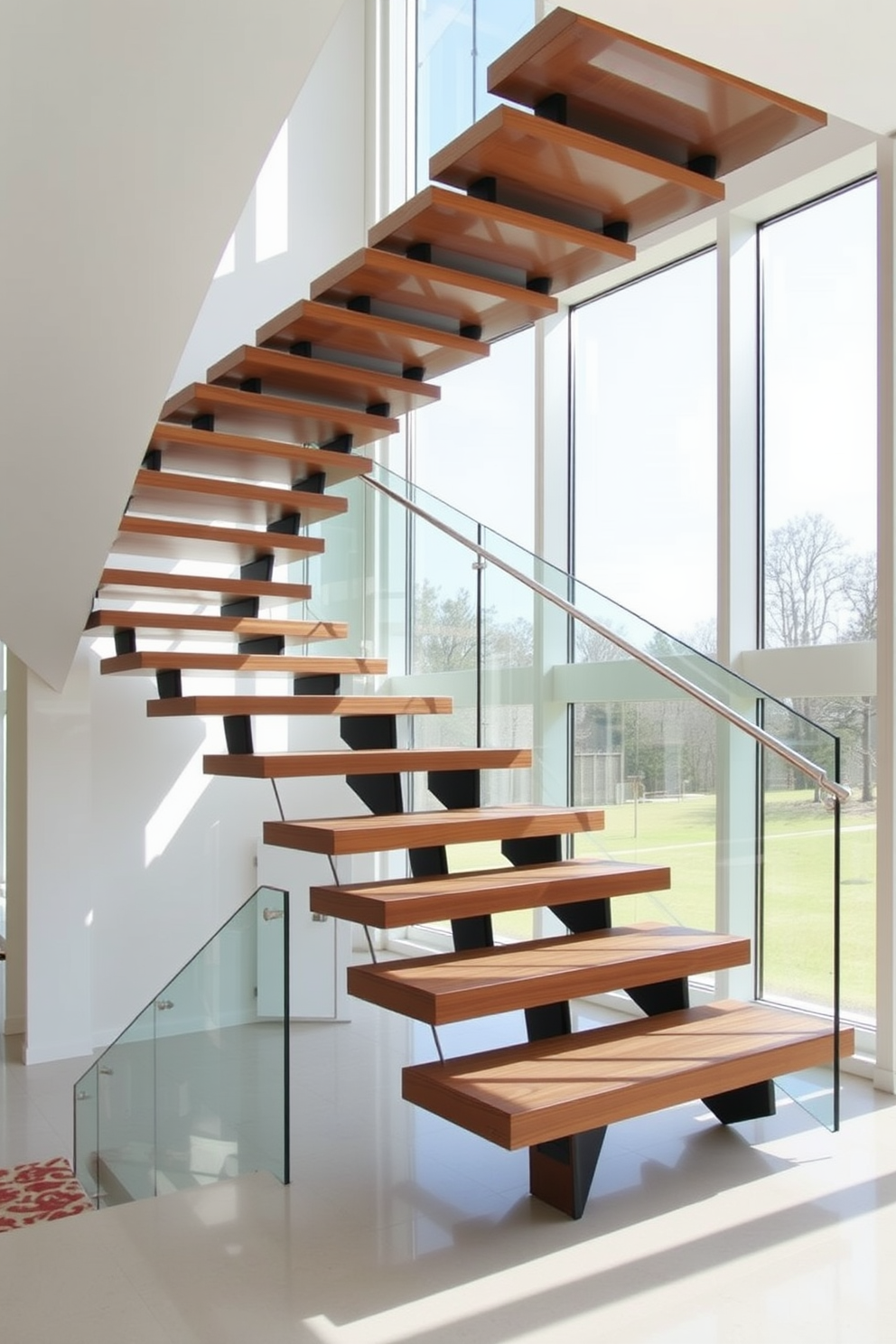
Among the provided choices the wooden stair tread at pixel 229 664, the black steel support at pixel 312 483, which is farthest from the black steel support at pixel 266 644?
the black steel support at pixel 312 483

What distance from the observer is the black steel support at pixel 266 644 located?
537 cm

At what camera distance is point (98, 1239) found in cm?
310

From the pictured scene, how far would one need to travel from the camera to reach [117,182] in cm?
236

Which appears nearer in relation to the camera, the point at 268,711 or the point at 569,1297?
the point at 569,1297

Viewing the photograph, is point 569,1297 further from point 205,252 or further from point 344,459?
point 344,459

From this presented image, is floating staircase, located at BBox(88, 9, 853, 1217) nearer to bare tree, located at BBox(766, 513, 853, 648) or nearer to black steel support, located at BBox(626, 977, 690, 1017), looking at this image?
black steel support, located at BBox(626, 977, 690, 1017)

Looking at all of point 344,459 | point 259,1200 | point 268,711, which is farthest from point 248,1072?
point 344,459

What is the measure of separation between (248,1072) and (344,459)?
7.92ft

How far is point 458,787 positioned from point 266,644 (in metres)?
1.35

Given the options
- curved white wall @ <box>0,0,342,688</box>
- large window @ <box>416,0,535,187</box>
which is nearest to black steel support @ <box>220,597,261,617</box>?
curved white wall @ <box>0,0,342,688</box>

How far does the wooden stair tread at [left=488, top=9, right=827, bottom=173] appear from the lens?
279cm

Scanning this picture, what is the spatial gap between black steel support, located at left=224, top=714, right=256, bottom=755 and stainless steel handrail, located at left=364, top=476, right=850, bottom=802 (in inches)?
48.8

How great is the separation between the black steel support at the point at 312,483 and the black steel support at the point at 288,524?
128mm

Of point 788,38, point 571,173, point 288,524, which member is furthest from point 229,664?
point 788,38
